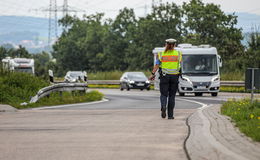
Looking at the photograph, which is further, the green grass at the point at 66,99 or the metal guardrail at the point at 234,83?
the metal guardrail at the point at 234,83

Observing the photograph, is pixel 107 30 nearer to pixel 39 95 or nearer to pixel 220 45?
pixel 220 45

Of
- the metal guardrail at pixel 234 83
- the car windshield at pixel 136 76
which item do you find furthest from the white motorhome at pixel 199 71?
the car windshield at pixel 136 76

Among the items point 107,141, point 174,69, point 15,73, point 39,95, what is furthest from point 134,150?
point 15,73

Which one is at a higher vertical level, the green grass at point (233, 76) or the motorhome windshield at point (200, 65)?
the motorhome windshield at point (200, 65)

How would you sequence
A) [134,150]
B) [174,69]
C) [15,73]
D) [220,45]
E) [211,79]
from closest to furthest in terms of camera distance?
1. [134,150]
2. [174,69]
3. [15,73]
4. [211,79]
5. [220,45]

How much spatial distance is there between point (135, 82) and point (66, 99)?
68.1 feet

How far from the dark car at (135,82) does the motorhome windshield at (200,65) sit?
10.5 m

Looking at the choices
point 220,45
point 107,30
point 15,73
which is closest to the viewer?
point 15,73

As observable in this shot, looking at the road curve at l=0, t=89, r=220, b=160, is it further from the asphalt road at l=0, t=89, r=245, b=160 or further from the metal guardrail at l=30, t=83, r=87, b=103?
the metal guardrail at l=30, t=83, r=87, b=103

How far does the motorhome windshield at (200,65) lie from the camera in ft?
110

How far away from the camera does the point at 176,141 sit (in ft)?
30.8

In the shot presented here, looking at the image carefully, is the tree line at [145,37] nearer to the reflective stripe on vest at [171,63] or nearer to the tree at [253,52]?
the tree at [253,52]

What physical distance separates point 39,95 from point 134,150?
558 inches

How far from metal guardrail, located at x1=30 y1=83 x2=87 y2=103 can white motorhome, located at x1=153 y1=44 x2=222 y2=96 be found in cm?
700
